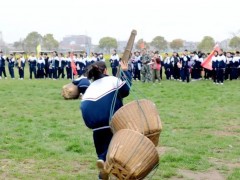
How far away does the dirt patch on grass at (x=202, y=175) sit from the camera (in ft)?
21.0

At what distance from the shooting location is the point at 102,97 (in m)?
5.13

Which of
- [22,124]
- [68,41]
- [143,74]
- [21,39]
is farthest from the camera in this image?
[68,41]

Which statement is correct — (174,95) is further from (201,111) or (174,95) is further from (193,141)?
(193,141)

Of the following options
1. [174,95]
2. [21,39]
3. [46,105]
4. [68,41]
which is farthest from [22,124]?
[68,41]

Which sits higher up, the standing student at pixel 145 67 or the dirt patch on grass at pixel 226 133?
the standing student at pixel 145 67

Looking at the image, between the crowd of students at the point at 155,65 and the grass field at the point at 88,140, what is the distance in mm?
6650

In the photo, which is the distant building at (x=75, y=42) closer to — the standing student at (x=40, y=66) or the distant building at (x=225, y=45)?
the distant building at (x=225, y=45)

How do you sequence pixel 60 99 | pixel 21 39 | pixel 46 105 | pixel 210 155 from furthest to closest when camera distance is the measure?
pixel 21 39 < pixel 60 99 < pixel 46 105 < pixel 210 155

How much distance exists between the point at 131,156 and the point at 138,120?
520mm

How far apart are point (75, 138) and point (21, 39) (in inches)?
2158

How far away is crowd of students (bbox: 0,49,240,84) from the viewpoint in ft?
77.3

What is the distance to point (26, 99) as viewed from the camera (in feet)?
53.7

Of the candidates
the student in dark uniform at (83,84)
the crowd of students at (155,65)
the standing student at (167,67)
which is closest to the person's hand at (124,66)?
the student in dark uniform at (83,84)

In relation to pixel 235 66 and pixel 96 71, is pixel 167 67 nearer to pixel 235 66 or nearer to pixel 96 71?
pixel 235 66
